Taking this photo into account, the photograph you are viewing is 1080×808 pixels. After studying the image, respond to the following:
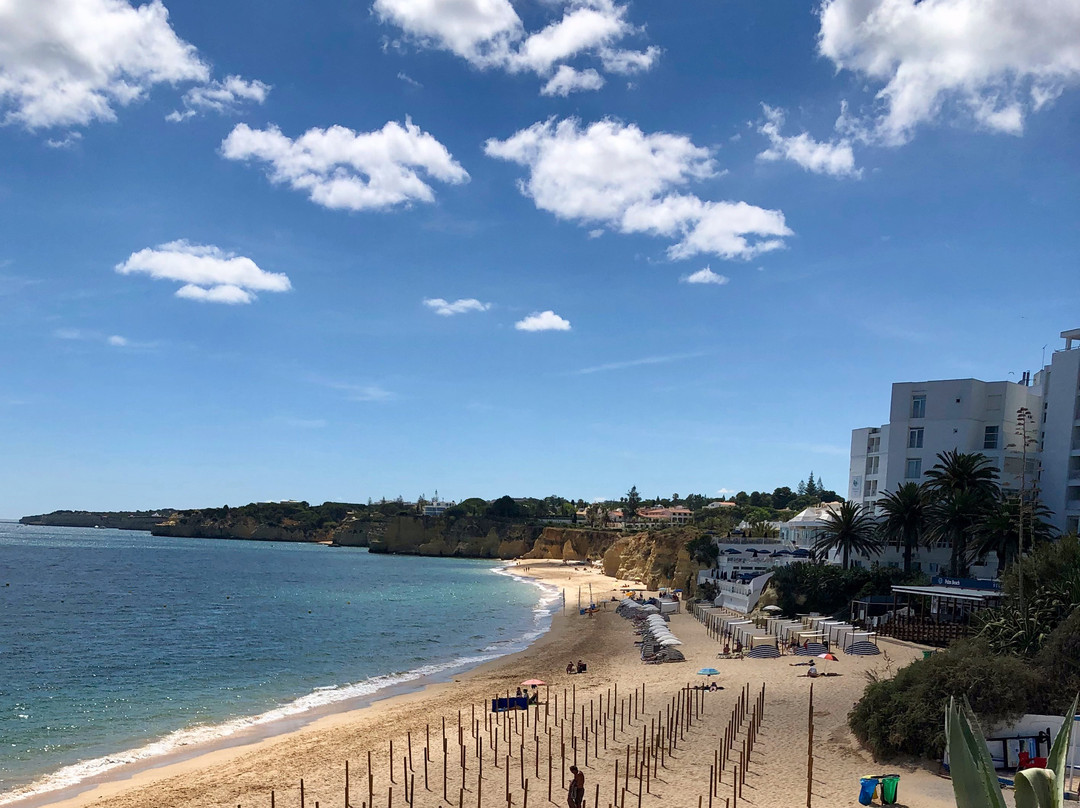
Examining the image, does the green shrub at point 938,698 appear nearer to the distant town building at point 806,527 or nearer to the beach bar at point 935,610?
the beach bar at point 935,610

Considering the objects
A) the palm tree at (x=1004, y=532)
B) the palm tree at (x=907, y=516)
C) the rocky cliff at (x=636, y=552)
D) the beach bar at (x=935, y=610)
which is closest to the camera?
the beach bar at (x=935, y=610)

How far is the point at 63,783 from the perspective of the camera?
2364cm

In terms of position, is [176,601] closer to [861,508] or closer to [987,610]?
[861,508]

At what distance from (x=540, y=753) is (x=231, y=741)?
11835mm

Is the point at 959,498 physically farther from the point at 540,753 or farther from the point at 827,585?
the point at 540,753

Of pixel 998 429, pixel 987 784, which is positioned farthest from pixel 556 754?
pixel 998 429

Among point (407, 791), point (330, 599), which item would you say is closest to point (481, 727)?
point (407, 791)

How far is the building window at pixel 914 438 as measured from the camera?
55.2 meters

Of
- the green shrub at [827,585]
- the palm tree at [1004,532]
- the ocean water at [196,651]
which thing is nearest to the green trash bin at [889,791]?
the ocean water at [196,651]

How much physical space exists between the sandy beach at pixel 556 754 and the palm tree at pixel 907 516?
560 inches

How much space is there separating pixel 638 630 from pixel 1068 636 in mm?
36178

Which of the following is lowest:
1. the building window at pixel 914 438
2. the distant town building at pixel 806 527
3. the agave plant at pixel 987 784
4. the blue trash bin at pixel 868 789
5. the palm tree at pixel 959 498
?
the blue trash bin at pixel 868 789

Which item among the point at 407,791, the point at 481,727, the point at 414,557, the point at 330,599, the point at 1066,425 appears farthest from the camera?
the point at 414,557

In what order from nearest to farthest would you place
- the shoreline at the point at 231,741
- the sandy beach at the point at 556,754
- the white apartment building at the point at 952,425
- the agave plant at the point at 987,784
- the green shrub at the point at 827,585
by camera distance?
1. the agave plant at the point at 987,784
2. the sandy beach at the point at 556,754
3. the shoreline at the point at 231,741
4. the green shrub at the point at 827,585
5. the white apartment building at the point at 952,425
